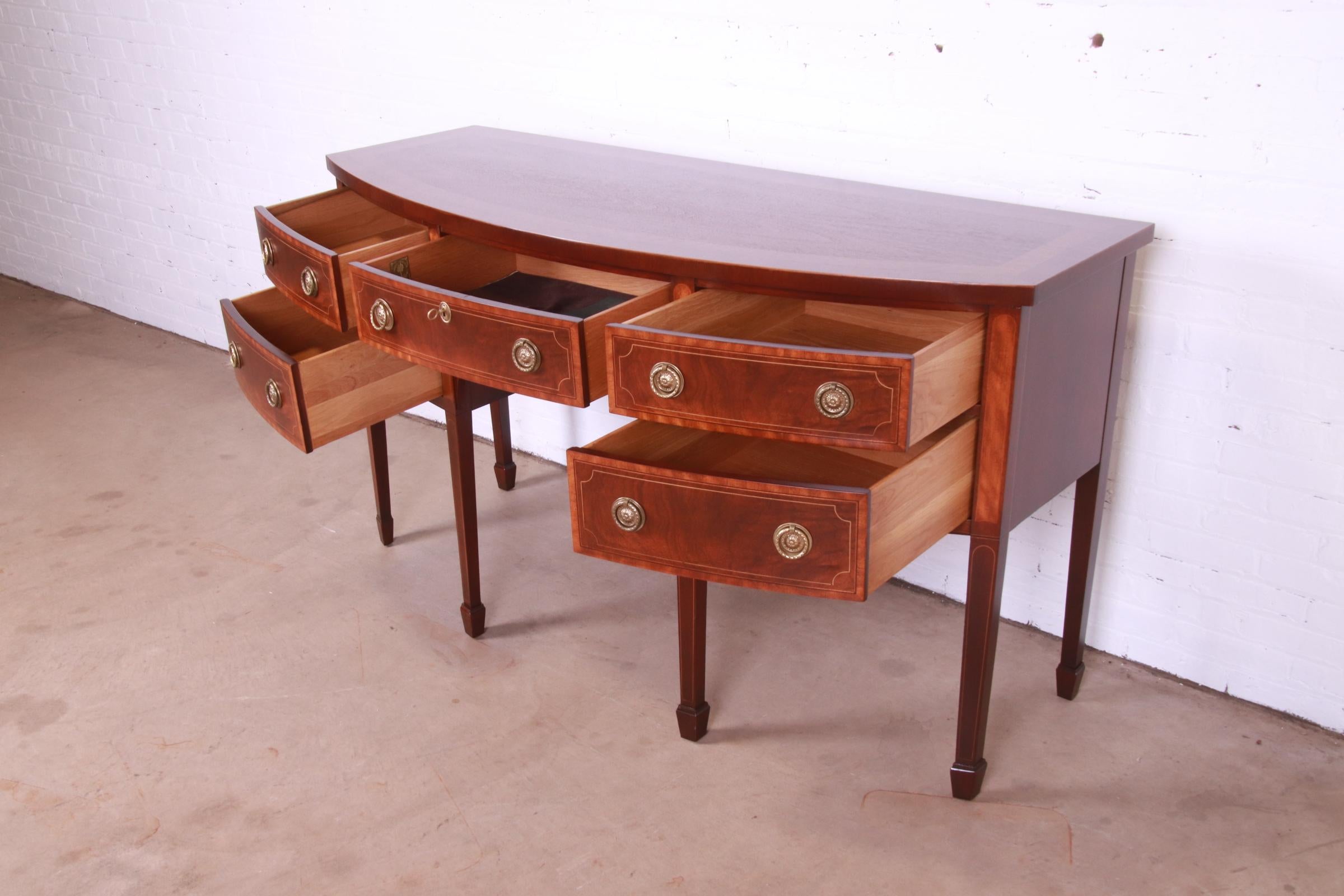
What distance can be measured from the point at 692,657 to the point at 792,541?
44 centimetres

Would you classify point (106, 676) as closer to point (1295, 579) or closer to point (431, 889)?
point (431, 889)

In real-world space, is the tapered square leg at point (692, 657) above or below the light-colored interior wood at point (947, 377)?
below

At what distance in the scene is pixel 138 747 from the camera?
196cm

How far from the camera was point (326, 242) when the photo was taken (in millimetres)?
2314

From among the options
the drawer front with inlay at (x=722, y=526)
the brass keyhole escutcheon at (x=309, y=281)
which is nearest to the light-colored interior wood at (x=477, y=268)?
the brass keyhole escutcheon at (x=309, y=281)

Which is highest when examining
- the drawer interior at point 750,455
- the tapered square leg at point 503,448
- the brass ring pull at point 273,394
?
the brass ring pull at point 273,394

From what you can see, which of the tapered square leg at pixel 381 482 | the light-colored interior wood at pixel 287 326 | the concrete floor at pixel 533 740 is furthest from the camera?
the tapered square leg at pixel 381 482

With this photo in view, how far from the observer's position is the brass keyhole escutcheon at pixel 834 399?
1445 mm

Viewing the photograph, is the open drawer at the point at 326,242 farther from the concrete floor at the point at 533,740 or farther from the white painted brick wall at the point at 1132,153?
the concrete floor at the point at 533,740

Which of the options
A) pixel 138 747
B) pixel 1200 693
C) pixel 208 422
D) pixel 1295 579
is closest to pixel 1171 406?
pixel 1295 579

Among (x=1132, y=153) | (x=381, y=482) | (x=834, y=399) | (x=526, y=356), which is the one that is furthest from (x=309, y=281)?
(x=1132, y=153)

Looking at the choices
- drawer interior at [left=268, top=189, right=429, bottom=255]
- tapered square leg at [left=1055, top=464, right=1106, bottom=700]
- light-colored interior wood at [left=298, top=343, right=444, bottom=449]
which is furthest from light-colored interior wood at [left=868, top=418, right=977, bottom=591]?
drawer interior at [left=268, top=189, right=429, bottom=255]

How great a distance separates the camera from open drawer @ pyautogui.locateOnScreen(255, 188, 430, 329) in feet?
6.27

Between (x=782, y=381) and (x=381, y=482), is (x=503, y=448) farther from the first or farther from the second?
(x=782, y=381)
